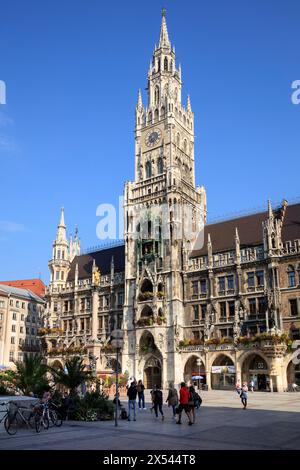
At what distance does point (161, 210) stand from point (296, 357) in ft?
83.4

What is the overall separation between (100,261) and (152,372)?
71.9 feet

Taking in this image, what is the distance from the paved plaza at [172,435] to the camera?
48.2 feet

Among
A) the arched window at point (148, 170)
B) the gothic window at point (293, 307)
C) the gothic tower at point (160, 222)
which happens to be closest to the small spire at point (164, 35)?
the gothic tower at point (160, 222)

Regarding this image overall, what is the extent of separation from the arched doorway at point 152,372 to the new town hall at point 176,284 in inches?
5.4

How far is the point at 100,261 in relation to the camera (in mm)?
73688

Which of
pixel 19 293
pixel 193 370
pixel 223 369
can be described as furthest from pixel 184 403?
pixel 19 293

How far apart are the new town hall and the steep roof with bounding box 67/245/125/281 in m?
0.23

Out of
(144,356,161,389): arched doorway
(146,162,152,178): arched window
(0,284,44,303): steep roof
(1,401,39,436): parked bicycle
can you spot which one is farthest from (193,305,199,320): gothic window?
(0,284,44,303): steep roof

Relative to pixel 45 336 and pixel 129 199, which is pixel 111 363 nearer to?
pixel 45 336

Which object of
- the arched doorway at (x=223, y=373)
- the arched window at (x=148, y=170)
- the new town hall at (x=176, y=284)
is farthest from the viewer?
the arched window at (x=148, y=170)

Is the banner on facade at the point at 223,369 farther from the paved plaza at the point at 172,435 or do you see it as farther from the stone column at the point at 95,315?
the paved plaza at the point at 172,435

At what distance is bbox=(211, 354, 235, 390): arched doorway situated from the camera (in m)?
51.2
